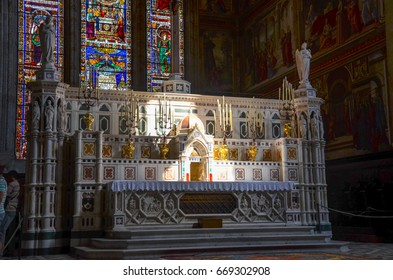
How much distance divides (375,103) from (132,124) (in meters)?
7.73

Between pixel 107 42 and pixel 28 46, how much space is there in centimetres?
343

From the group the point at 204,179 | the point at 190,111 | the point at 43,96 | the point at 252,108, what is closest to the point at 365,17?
the point at 252,108

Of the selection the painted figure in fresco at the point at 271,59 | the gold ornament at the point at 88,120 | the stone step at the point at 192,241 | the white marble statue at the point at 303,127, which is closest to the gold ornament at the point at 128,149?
the gold ornament at the point at 88,120

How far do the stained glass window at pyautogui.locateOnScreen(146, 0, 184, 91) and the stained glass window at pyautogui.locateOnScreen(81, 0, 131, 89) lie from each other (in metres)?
1.00

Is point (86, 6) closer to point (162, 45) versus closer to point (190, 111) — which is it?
point (162, 45)

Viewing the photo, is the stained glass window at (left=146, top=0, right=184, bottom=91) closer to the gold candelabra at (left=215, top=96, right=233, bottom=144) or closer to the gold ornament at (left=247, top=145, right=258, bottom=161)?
the gold candelabra at (left=215, top=96, right=233, bottom=144)

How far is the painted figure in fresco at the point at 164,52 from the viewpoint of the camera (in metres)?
25.7

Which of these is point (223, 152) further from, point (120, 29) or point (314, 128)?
point (120, 29)

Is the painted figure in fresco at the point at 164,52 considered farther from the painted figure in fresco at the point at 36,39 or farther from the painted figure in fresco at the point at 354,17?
the painted figure in fresco at the point at 354,17

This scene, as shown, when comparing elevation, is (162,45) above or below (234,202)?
above

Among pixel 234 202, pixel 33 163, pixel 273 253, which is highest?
pixel 33 163

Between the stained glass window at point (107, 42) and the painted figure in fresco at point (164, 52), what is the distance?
4.97 ft

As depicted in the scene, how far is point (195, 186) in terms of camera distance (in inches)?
566

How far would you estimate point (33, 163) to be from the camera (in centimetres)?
1425
